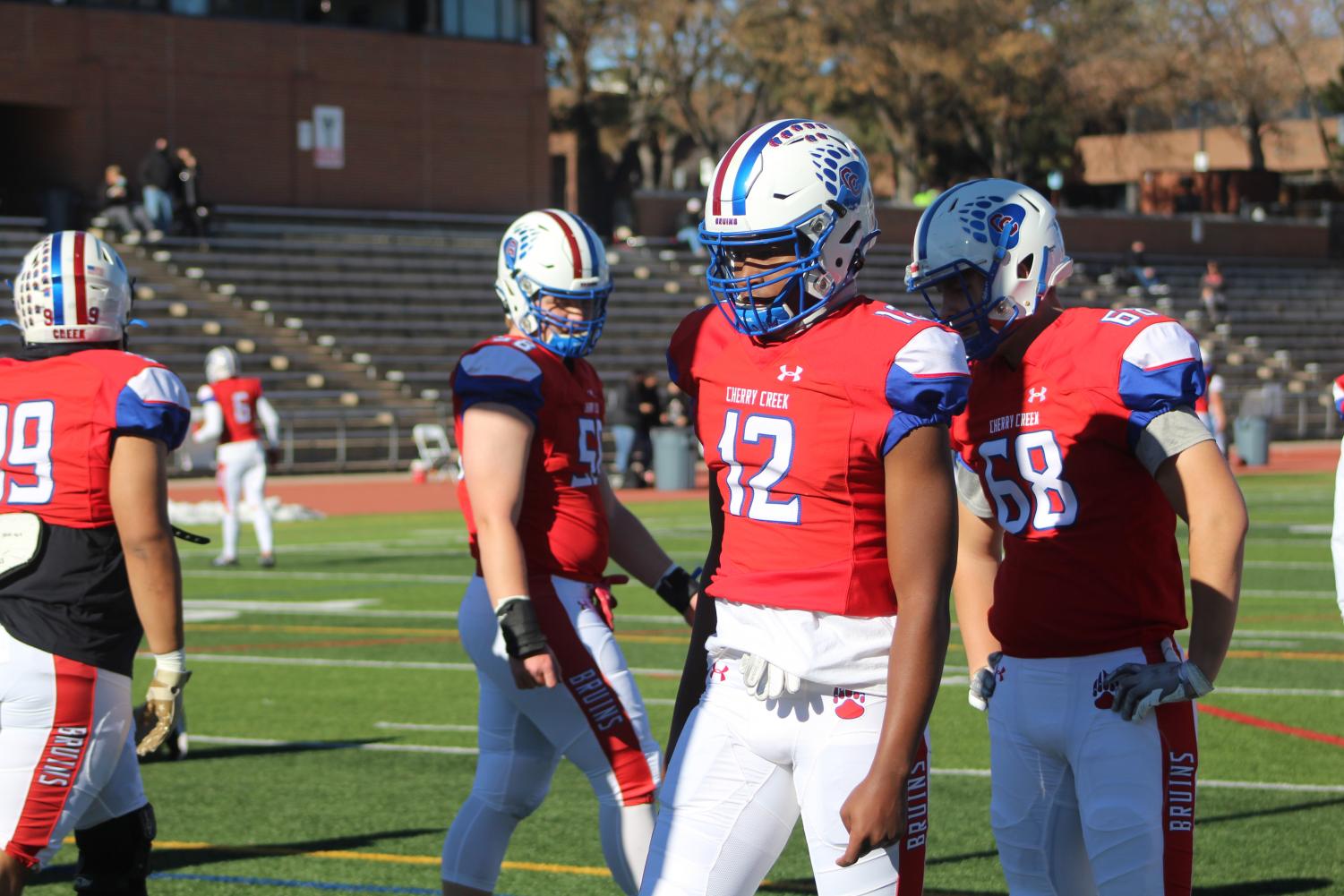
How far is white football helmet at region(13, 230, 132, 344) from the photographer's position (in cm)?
485

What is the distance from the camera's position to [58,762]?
4613mm

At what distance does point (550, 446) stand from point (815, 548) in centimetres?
176

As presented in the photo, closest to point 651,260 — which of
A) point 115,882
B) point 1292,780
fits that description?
point 1292,780

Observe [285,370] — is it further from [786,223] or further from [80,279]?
[786,223]

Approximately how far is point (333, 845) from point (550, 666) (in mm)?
2583

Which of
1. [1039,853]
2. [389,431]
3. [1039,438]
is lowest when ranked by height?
[389,431]

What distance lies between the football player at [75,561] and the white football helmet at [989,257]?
201cm

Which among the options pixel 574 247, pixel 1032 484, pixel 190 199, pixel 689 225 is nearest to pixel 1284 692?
pixel 574 247

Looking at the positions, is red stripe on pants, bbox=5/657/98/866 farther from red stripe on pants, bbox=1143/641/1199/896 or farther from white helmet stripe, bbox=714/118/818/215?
red stripe on pants, bbox=1143/641/1199/896

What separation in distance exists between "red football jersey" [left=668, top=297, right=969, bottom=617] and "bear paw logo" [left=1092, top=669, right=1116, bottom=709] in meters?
0.65

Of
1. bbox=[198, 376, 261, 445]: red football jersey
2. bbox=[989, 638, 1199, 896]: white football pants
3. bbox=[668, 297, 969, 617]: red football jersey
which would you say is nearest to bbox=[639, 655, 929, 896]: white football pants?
bbox=[668, 297, 969, 617]: red football jersey

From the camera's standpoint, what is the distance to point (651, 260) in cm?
3916

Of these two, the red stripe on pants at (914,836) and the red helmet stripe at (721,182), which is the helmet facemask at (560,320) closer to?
the red helmet stripe at (721,182)

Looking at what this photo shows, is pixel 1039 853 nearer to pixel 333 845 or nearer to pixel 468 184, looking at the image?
pixel 333 845
